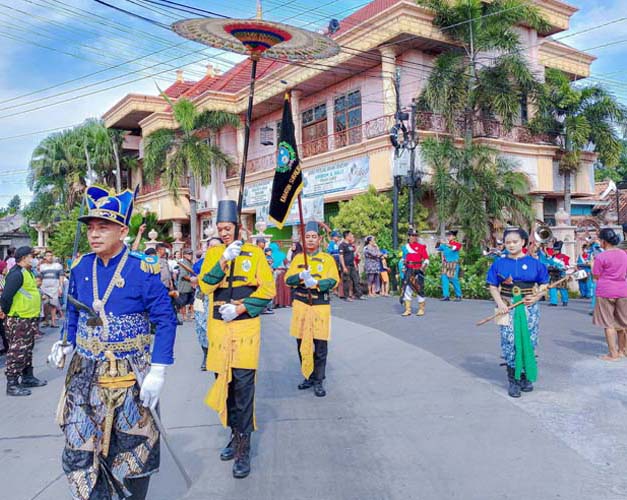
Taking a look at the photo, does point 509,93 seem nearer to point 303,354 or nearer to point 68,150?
point 303,354

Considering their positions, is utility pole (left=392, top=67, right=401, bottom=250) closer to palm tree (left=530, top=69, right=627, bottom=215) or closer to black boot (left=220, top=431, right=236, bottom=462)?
palm tree (left=530, top=69, right=627, bottom=215)

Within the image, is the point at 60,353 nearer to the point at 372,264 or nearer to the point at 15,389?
the point at 15,389

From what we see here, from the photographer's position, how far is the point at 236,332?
4.28 metres

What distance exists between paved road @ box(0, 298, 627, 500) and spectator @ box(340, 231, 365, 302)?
716 centimetres

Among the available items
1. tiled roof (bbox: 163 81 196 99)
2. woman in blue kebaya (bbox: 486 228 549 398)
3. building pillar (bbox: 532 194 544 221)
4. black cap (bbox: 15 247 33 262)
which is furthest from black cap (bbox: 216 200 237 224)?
tiled roof (bbox: 163 81 196 99)

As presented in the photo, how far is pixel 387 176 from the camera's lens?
17.8 metres

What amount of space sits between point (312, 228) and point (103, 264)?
11.9 ft

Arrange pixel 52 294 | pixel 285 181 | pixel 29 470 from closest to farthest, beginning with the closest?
Answer: pixel 29 470
pixel 285 181
pixel 52 294

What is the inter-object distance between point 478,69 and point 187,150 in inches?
493

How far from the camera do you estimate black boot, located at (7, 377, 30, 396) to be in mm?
6609

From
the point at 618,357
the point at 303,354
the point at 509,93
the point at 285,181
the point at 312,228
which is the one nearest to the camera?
the point at 285,181

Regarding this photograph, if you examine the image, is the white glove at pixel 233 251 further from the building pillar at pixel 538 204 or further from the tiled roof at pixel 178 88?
the tiled roof at pixel 178 88

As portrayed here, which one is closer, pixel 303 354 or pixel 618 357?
pixel 303 354

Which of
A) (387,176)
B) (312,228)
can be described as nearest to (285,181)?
(312,228)
